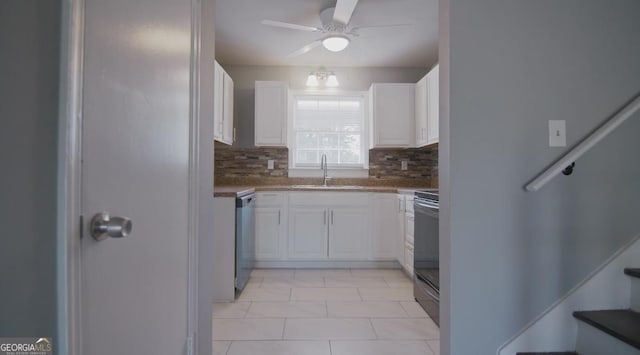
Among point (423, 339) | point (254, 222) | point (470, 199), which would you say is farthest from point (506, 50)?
point (254, 222)


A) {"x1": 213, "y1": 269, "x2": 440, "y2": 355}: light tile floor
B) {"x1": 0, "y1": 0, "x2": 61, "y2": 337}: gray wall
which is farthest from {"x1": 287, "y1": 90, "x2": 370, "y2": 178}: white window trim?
{"x1": 0, "y1": 0, "x2": 61, "y2": 337}: gray wall

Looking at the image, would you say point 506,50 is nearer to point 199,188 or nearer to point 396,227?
point 199,188

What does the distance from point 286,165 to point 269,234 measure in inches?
40.7

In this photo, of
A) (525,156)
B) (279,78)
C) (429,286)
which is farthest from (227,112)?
(525,156)

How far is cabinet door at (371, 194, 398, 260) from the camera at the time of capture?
3.57 m

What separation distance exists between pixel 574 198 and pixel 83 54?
184cm

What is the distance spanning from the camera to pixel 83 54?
685 mm

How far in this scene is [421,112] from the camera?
366 centimetres

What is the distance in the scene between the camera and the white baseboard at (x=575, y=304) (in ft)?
4.64

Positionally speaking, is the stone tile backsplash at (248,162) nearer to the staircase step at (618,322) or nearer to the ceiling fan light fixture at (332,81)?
the ceiling fan light fixture at (332,81)

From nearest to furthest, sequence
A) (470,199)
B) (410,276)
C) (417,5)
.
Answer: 1. (470,199)
2. (417,5)
3. (410,276)

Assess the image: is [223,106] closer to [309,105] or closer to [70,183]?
[309,105]

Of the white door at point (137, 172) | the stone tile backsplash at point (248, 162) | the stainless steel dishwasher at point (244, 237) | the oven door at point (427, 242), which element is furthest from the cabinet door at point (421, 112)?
the white door at point (137, 172)

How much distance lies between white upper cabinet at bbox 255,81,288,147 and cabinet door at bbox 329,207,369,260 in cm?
116
